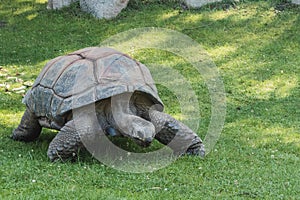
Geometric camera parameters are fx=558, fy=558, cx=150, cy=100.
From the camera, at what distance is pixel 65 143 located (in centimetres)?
577

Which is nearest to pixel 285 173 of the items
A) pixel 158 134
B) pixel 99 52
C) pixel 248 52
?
pixel 158 134

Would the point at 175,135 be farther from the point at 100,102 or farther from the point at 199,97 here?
the point at 199,97

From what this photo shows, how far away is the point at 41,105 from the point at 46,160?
682mm

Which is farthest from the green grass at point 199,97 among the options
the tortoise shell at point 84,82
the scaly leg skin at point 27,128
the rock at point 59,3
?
the tortoise shell at point 84,82

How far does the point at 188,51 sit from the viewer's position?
11672 millimetres

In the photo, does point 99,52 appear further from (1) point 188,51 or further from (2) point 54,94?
(1) point 188,51

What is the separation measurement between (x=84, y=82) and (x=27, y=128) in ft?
3.78

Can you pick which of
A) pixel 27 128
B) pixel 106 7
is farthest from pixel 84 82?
pixel 106 7

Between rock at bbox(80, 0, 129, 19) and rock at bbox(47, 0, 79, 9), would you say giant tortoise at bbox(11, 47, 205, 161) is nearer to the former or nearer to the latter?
rock at bbox(80, 0, 129, 19)

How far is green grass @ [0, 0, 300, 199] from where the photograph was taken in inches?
201

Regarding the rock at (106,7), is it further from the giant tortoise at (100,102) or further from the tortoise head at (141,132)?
the tortoise head at (141,132)

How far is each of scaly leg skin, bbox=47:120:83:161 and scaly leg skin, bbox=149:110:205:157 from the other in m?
0.87

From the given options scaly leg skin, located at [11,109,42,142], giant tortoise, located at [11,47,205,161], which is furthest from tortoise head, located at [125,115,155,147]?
scaly leg skin, located at [11,109,42,142]

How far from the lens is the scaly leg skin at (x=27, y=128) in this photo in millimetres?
6570
